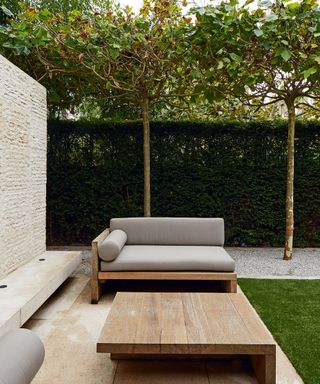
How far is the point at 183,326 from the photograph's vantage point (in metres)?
2.22

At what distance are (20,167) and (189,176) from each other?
123 inches

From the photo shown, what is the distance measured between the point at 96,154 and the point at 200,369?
4631mm

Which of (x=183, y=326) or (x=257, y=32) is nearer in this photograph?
(x=183, y=326)

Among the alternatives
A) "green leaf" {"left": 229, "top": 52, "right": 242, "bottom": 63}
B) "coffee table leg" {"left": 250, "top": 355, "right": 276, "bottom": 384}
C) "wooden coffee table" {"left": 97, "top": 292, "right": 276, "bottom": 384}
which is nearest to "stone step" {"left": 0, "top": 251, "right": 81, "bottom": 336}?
"wooden coffee table" {"left": 97, "top": 292, "right": 276, "bottom": 384}

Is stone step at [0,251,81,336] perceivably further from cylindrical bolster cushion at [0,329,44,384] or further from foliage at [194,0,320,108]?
foliage at [194,0,320,108]

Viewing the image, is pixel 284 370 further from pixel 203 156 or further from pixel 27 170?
pixel 203 156

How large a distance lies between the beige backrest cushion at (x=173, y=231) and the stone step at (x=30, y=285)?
0.76 m

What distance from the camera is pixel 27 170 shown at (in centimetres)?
413

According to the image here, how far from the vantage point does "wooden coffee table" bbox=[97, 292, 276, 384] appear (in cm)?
197

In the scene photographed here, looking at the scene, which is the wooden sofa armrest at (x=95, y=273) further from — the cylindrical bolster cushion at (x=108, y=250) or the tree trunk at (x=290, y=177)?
the tree trunk at (x=290, y=177)

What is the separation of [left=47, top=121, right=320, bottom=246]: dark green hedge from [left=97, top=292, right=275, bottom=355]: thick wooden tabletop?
3.57 metres

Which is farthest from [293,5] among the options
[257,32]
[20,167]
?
[20,167]

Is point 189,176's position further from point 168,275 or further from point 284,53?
point 168,275

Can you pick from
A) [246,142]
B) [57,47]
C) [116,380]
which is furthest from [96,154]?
[116,380]
